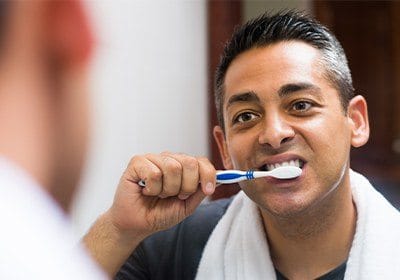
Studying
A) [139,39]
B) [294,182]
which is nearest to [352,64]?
[294,182]

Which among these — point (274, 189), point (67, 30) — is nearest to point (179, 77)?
point (274, 189)

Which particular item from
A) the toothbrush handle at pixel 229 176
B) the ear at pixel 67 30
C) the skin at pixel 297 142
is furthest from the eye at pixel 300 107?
the ear at pixel 67 30

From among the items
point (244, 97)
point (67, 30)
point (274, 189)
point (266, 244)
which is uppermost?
point (67, 30)

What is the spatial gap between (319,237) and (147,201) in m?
0.25

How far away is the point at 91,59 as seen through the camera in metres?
0.42

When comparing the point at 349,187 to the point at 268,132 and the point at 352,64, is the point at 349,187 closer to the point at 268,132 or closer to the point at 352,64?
the point at 268,132

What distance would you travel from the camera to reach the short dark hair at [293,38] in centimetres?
67

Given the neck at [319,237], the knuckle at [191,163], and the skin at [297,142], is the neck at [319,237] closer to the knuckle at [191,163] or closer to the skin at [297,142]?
the skin at [297,142]

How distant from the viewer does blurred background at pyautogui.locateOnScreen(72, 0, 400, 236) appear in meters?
0.47

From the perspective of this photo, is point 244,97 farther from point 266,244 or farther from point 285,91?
point 266,244

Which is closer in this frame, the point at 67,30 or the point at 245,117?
the point at 67,30

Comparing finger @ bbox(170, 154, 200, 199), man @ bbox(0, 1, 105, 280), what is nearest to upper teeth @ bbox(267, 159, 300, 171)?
finger @ bbox(170, 154, 200, 199)

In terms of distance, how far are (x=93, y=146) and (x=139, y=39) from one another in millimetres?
152

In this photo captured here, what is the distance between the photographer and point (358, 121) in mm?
715
